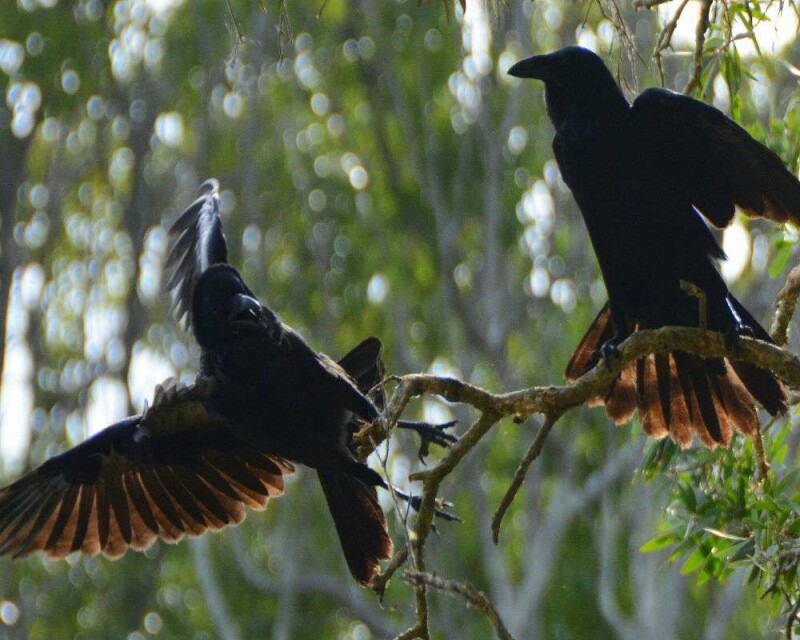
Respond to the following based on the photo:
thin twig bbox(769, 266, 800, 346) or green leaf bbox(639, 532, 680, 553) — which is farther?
green leaf bbox(639, 532, 680, 553)

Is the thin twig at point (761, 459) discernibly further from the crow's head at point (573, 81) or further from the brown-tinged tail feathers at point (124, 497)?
the brown-tinged tail feathers at point (124, 497)

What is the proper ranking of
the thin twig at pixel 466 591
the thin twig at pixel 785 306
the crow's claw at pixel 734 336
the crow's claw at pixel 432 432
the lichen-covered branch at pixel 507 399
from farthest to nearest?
the crow's claw at pixel 432 432
the thin twig at pixel 785 306
the crow's claw at pixel 734 336
the lichen-covered branch at pixel 507 399
the thin twig at pixel 466 591

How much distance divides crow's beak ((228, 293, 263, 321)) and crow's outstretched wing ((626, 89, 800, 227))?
5.23ft

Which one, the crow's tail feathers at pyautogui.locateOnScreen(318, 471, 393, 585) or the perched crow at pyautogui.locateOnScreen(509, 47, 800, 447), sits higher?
the perched crow at pyautogui.locateOnScreen(509, 47, 800, 447)

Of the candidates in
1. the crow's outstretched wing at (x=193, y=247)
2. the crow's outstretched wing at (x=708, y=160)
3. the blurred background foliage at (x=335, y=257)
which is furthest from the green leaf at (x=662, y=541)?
the blurred background foliage at (x=335, y=257)

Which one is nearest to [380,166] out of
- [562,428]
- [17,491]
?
[562,428]

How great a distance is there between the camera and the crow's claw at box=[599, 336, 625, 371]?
465 centimetres

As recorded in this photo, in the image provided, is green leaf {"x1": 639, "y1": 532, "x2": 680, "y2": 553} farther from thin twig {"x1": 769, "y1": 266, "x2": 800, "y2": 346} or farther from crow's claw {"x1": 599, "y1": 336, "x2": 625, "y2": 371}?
thin twig {"x1": 769, "y1": 266, "x2": 800, "y2": 346}

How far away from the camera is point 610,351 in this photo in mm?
5117

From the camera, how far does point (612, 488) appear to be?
16.8 meters

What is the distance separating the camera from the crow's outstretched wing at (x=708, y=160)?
5199 millimetres

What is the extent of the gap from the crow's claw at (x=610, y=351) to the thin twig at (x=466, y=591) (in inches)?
38.0

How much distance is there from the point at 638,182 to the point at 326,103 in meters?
14.8

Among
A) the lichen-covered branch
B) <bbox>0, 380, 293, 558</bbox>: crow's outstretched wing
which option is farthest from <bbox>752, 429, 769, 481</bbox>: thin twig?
<bbox>0, 380, 293, 558</bbox>: crow's outstretched wing
